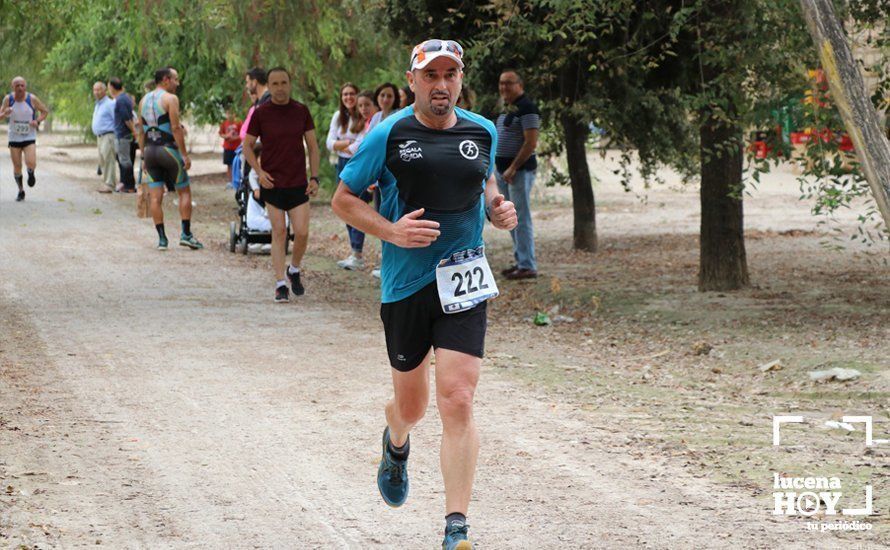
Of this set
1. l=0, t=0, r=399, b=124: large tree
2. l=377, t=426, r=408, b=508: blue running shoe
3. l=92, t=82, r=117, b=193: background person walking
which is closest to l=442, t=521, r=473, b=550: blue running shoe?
l=377, t=426, r=408, b=508: blue running shoe

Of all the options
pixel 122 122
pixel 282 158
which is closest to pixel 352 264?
pixel 282 158

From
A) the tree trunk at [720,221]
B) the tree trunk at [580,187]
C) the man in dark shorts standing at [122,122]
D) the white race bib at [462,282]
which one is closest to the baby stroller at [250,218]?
the tree trunk at [580,187]

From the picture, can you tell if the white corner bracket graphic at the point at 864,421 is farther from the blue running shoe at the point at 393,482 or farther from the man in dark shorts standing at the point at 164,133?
the man in dark shorts standing at the point at 164,133

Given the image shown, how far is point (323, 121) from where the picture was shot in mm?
23406

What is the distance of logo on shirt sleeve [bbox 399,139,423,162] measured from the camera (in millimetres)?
5367

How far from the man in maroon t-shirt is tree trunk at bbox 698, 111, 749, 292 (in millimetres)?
3841

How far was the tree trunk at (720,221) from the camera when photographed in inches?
494

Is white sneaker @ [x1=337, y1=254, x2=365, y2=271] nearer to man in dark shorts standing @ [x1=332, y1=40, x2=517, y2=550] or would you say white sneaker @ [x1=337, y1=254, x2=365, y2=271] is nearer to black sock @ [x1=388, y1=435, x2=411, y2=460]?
black sock @ [x1=388, y1=435, x2=411, y2=460]

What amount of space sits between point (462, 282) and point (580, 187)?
11907 millimetres

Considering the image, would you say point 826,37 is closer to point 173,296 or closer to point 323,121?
point 173,296

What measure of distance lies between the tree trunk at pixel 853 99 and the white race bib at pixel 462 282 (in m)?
A: 3.53

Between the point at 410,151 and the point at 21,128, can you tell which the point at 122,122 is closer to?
the point at 21,128

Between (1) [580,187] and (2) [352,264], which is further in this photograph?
(1) [580,187]

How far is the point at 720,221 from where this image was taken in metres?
12.7
